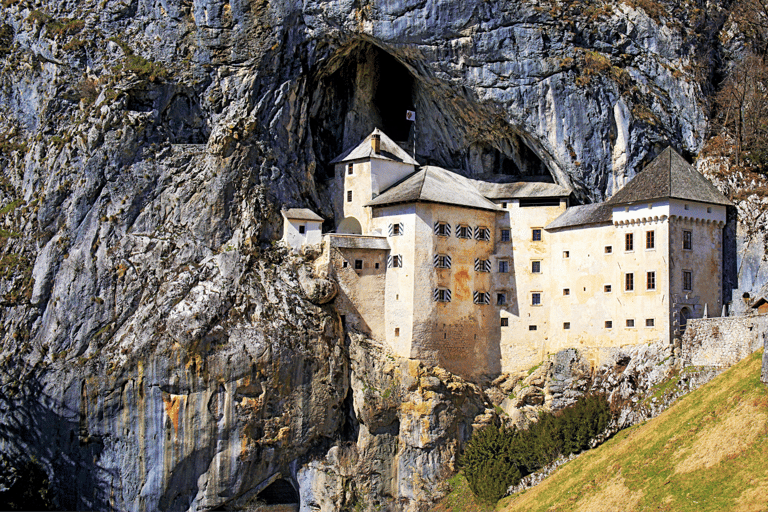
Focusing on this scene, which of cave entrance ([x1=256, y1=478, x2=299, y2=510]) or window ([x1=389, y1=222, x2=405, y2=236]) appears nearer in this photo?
window ([x1=389, y1=222, x2=405, y2=236])

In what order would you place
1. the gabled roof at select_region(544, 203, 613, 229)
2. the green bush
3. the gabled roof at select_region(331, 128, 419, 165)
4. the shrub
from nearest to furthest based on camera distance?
the green bush, the shrub, the gabled roof at select_region(544, 203, 613, 229), the gabled roof at select_region(331, 128, 419, 165)

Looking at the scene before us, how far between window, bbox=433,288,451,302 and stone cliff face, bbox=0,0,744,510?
576 centimetres

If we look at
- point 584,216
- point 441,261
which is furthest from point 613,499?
point 441,261

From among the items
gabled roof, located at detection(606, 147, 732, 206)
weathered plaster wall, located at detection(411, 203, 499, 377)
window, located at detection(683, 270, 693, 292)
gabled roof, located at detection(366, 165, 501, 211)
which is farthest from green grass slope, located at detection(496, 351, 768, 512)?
gabled roof, located at detection(366, 165, 501, 211)

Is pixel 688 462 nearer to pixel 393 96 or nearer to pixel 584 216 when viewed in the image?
pixel 584 216

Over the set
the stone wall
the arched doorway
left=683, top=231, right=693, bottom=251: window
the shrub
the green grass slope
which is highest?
the arched doorway

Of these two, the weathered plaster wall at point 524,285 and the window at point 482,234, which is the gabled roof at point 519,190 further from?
the window at point 482,234

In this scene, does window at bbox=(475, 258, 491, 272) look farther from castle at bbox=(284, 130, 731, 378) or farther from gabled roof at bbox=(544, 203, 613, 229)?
gabled roof at bbox=(544, 203, 613, 229)

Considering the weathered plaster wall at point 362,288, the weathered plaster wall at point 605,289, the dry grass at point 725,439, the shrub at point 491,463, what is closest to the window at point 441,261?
the weathered plaster wall at point 362,288

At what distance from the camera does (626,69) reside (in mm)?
79812

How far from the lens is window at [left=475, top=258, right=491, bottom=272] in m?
82.6

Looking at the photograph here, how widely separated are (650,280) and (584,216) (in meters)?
8.33

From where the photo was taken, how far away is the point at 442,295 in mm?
80500

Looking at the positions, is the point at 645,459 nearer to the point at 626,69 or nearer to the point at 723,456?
the point at 723,456
